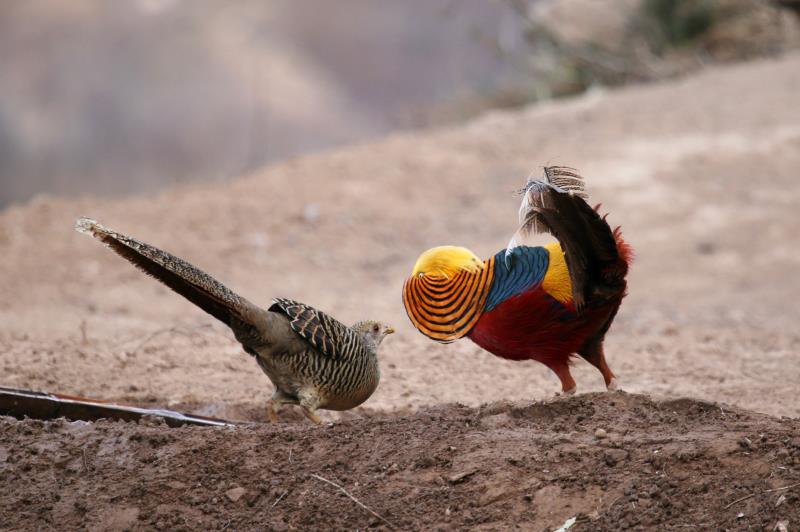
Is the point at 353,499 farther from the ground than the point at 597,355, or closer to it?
closer to it

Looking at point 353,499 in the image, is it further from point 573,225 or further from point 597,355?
point 597,355

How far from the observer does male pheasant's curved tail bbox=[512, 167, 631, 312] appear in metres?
3.57

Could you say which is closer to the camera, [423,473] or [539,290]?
[423,473]

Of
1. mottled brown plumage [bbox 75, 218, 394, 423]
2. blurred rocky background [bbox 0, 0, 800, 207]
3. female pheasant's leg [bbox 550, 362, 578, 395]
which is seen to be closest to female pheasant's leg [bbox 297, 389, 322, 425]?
mottled brown plumage [bbox 75, 218, 394, 423]

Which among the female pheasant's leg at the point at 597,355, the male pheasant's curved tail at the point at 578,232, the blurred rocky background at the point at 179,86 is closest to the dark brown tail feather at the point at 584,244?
the male pheasant's curved tail at the point at 578,232

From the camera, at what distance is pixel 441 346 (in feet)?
19.8

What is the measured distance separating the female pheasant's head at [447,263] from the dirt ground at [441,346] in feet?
2.26

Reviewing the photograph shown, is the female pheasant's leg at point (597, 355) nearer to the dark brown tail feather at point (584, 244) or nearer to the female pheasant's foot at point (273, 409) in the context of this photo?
the dark brown tail feather at point (584, 244)

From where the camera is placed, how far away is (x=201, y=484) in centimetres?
301

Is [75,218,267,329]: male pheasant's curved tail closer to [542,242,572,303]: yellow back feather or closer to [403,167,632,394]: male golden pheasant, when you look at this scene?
[403,167,632,394]: male golden pheasant

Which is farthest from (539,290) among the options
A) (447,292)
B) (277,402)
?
(277,402)

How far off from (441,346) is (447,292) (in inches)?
74.0

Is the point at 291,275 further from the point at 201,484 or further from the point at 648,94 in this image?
the point at 648,94

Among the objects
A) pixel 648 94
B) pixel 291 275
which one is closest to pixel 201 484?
pixel 291 275
